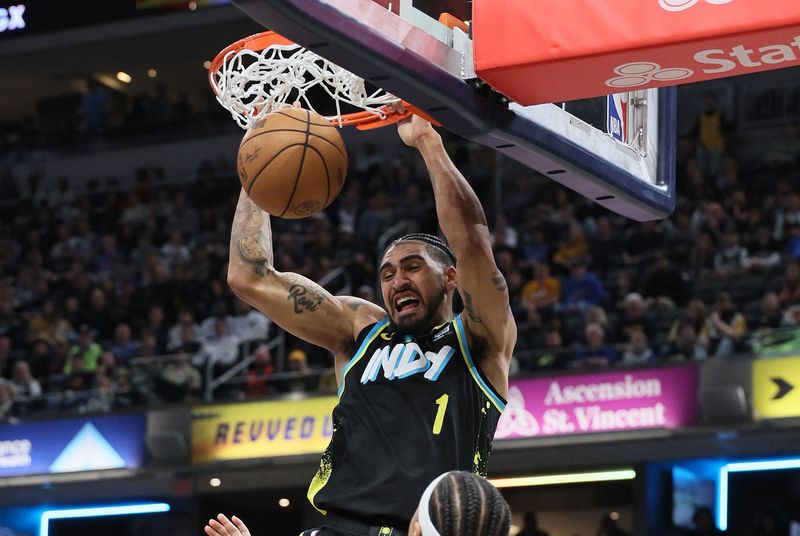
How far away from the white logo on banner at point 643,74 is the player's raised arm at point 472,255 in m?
0.58

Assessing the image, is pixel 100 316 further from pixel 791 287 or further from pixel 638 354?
pixel 791 287

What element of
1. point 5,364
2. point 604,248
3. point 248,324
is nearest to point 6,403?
point 5,364

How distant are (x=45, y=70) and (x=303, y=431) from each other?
9915 millimetres

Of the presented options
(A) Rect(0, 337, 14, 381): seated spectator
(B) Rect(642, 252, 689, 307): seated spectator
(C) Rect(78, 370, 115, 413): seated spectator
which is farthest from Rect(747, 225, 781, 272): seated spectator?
(A) Rect(0, 337, 14, 381): seated spectator

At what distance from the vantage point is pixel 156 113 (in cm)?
2041

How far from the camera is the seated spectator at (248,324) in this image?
1385 centimetres

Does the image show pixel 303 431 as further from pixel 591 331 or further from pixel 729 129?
pixel 729 129

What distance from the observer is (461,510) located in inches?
112

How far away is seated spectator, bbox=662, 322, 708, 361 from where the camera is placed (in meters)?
11.3

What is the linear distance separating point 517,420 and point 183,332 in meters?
4.07

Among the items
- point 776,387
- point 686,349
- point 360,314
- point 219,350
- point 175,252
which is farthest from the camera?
point 175,252

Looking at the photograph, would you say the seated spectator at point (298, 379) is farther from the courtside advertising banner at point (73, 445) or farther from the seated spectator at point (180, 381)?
the courtside advertising banner at point (73, 445)

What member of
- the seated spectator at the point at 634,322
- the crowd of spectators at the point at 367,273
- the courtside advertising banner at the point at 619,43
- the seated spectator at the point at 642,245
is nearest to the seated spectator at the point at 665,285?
the crowd of spectators at the point at 367,273

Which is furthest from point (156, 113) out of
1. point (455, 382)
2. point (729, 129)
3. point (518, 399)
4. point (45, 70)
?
point (455, 382)
